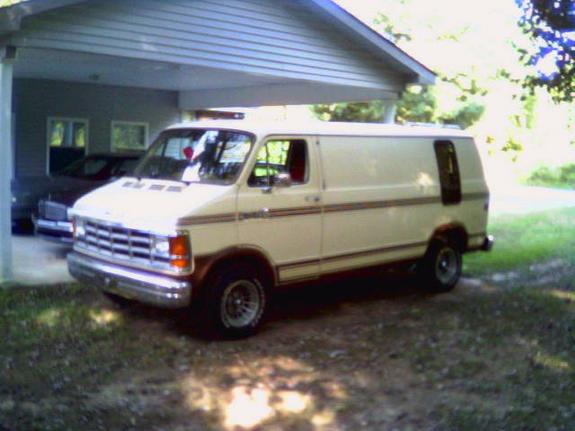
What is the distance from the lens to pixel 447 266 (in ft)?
33.0

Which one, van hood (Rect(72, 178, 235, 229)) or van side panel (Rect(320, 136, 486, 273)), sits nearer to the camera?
van hood (Rect(72, 178, 235, 229))

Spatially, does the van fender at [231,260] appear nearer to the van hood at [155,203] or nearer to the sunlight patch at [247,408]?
the van hood at [155,203]

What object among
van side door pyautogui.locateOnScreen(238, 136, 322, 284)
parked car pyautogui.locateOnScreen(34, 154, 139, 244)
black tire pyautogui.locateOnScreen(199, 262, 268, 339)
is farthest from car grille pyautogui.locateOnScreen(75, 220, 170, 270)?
parked car pyautogui.locateOnScreen(34, 154, 139, 244)

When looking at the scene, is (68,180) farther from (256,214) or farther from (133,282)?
(256,214)

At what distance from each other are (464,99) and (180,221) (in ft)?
82.2

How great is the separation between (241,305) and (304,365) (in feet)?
3.53

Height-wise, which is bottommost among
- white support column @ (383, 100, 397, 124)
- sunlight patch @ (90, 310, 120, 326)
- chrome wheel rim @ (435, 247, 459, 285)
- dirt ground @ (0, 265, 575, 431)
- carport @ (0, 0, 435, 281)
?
dirt ground @ (0, 265, 575, 431)

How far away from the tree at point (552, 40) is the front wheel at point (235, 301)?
553 cm

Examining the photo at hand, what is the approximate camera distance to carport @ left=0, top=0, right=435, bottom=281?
29.6ft

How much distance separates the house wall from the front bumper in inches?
191

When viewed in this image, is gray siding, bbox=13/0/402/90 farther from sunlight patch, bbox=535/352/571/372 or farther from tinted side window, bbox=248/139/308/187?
sunlight patch, bbox=535/352/571/372

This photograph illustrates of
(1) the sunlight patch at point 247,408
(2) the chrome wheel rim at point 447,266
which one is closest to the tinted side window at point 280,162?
(1) the sunlight patch at point 247,408

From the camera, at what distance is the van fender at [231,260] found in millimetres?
6848

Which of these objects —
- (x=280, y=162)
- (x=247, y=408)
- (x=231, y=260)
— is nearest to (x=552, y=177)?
(x=280, y=162)
